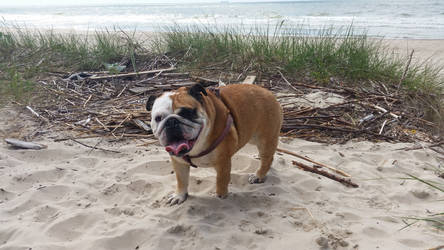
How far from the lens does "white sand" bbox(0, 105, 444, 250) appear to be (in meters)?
2.47

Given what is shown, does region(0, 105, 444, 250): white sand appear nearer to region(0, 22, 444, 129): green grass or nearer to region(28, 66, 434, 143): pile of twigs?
region(28, 66, 434, 143): pile of twigs

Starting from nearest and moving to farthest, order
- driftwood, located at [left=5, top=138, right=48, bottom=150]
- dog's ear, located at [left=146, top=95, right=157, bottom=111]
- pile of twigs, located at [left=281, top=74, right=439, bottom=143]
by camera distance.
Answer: dog's ear, located at [left=146, top=95, right=157, bottom=111] → driftwood, located at [left=5, top=138, right=48, bottom=150] → pile of twigs, located at [left=281, top=74, right=439, bottom=143]

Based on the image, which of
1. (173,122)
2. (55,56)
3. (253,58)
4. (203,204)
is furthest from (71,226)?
(55,56)

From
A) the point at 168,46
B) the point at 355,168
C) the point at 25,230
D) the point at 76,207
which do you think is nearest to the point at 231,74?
the point at 168,46

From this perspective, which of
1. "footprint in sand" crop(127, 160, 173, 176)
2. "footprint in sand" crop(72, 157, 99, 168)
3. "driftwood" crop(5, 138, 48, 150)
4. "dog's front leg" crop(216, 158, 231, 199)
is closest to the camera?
"dog's front leg" crop(216, 158, 231, 199)

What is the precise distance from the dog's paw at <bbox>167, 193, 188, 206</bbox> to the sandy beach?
52 millimetres

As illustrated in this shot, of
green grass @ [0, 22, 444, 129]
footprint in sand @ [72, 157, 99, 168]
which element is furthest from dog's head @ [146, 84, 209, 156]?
green grass @ [0, 22, 444, 129]

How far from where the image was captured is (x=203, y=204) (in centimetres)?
303

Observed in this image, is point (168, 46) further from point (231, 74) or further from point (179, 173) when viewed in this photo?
point (179, 173)

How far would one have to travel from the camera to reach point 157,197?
316 cm

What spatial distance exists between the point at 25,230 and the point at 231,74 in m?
4.67

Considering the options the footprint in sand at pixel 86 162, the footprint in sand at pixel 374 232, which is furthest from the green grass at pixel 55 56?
the footprint in sand at pixel 374 232

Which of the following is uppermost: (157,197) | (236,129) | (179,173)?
(236,129)

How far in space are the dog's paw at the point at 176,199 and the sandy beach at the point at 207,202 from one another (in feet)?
0.17
